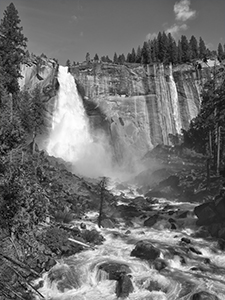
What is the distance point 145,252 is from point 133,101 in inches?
1834

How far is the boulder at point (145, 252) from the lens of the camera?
14.8 meters

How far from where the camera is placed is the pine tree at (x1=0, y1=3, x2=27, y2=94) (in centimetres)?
2881

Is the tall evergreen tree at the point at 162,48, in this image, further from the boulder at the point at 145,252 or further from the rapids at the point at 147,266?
the boulder at the point at 145,252

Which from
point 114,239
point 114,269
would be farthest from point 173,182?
point 114,269

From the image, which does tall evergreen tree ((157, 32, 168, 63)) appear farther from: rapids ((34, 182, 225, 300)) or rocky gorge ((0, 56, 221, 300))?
rapids ((34, 182, 225, 300))

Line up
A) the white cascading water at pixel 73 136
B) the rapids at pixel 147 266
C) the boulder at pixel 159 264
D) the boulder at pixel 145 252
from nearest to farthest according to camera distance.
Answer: the rapids at pixel 147 266, the boulder at pixel 159 264, the boulder at pixel 145 252, the white cascading water at pixel 73 136

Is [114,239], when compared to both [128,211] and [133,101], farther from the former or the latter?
[133,101]

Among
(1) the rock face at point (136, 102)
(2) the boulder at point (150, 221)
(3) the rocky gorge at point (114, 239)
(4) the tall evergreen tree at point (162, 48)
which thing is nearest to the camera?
(3) the rocky gorge at point (114, 239)

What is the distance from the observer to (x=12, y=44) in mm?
29766

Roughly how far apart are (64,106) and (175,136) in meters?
26.5

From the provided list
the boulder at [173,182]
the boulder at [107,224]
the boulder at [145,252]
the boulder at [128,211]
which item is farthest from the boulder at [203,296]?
the boulder at [173,182]

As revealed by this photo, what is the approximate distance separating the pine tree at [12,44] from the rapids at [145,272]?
2170cm

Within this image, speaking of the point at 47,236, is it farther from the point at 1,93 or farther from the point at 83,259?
the point at 1,93

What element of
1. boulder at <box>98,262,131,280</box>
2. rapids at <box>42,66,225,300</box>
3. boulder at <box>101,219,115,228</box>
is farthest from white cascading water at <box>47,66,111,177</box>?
boulder at <box>98,262,131,280</box>
